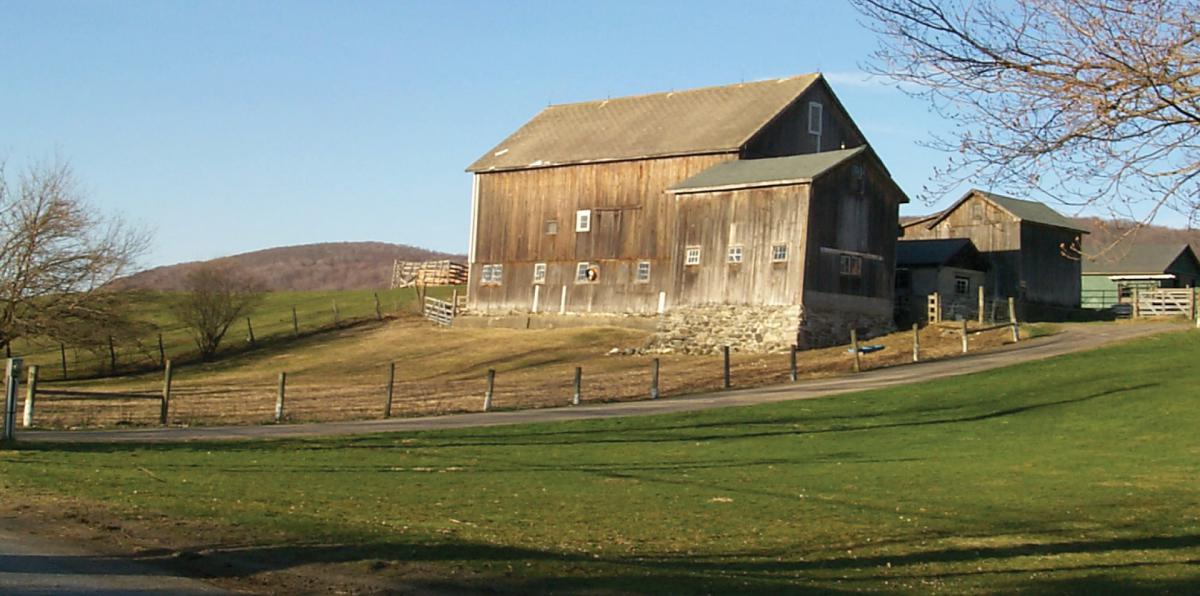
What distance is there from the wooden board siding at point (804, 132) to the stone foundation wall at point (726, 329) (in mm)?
8483

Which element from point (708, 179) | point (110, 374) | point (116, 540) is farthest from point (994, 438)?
point (110, 374)

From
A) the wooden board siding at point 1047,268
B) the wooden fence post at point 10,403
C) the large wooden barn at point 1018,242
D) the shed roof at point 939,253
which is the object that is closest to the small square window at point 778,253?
the shed roof at point 939,253

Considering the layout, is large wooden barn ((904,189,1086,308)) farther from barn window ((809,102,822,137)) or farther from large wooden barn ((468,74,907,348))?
barn window ((809,102,822,137))

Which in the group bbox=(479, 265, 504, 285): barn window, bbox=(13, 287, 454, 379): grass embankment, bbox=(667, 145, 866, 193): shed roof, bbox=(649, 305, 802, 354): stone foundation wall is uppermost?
bbox=(667, 145, 866, 193): shed roof

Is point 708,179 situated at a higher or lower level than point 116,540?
higher

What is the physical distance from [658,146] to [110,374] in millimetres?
30247

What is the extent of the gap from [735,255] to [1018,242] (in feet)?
62.6

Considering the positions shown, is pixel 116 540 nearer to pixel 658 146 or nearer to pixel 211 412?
pixel 211 412

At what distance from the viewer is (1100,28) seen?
1235 centimetres

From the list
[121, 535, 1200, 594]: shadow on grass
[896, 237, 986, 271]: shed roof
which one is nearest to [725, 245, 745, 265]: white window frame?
[896, 237, 986, 271]: shed roof

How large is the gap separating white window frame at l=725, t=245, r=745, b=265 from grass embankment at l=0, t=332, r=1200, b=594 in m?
23.8

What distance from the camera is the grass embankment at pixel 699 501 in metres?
11.2

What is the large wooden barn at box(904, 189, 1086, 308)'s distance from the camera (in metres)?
63.5

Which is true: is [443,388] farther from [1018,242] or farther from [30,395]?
[1018,242]
